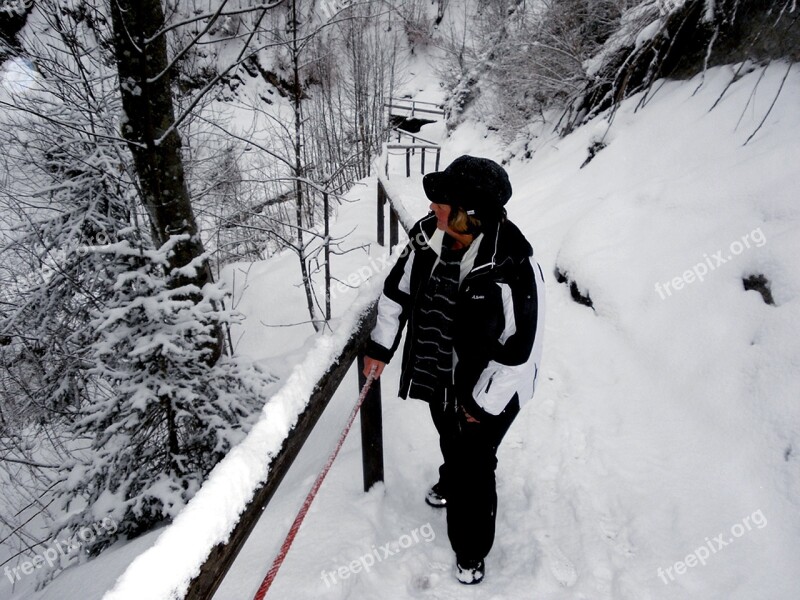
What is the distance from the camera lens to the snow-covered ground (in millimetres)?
1977

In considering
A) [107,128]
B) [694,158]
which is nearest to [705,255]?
[694,158]

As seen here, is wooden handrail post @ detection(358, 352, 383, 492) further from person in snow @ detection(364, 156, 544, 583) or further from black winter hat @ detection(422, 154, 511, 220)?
black winter hat @ detection(422, 154, 511, 220)

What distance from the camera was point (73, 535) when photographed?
3229 millimetres

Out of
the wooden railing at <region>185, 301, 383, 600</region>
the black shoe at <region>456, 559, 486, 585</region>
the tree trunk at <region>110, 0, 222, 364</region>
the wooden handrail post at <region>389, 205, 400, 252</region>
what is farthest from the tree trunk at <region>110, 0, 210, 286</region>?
the black shoe at <region>456, 559, 486, 585</region>

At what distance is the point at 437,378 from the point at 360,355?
0.46 metres
